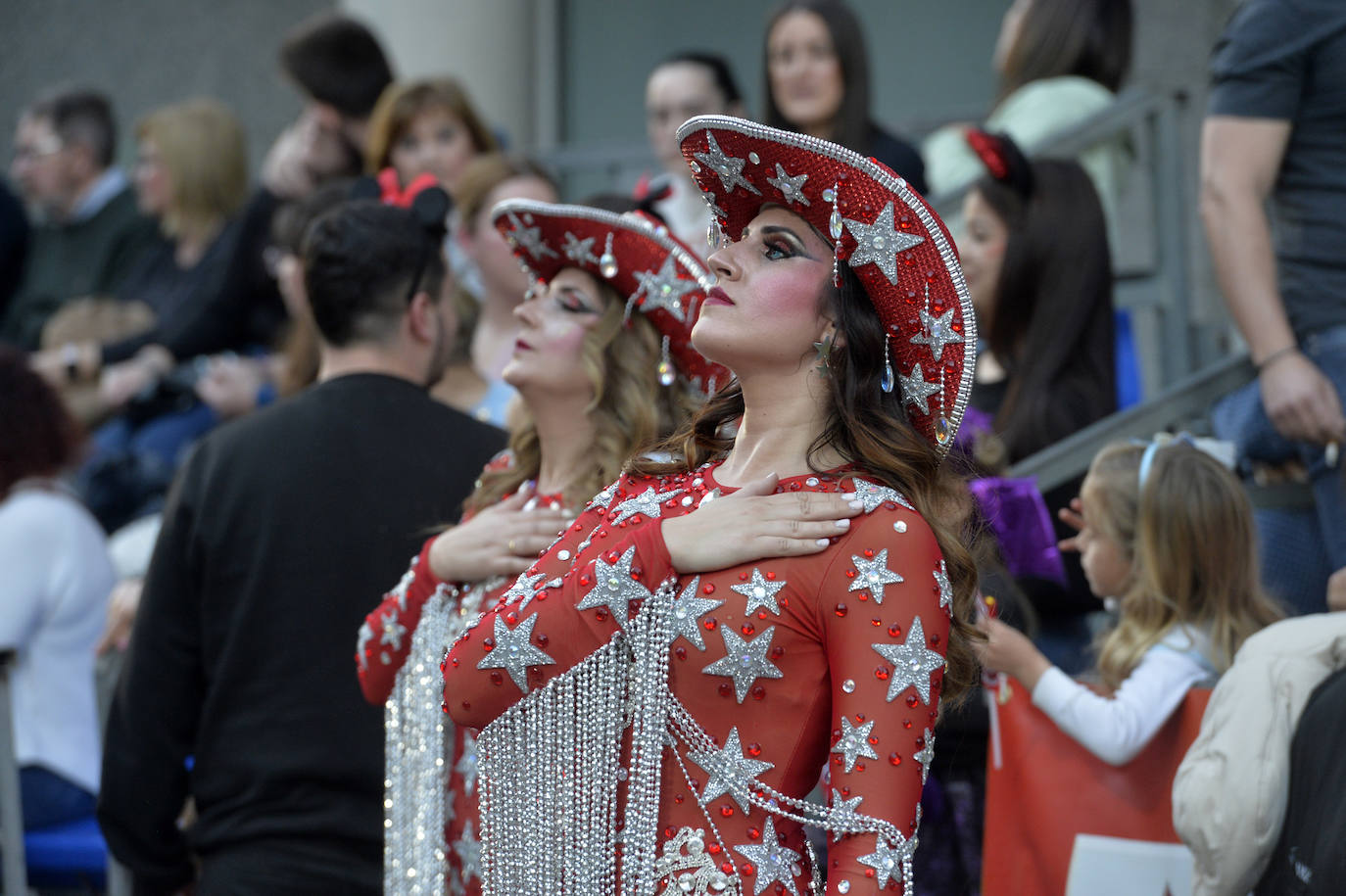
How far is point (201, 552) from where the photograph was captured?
11.4 ft

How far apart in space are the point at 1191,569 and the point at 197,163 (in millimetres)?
5174

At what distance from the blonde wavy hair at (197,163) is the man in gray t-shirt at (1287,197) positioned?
184 inches

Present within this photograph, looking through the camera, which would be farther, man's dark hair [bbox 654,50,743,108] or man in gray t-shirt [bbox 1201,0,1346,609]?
man's dark hair [bbox 654,50,743,108]

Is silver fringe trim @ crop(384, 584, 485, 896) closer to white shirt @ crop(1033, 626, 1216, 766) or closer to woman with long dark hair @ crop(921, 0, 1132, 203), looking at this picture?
white shirt @ crop(1033, 626, 1216, 766)

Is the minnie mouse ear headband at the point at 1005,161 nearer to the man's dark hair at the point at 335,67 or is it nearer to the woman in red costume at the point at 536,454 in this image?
the woman in red costume at the point at 536,454

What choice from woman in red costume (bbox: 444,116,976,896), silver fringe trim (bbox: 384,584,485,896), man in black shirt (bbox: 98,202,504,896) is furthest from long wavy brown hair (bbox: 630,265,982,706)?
man in black shirt (bbox: 98,202,504,896)

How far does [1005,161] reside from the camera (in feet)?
15.4

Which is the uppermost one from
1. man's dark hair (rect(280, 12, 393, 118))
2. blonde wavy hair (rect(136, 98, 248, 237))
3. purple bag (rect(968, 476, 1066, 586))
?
man's dark hair (rect(280, 12, 393, 118))

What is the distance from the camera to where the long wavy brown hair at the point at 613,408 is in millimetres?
3205

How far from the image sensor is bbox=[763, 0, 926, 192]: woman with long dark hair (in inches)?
218

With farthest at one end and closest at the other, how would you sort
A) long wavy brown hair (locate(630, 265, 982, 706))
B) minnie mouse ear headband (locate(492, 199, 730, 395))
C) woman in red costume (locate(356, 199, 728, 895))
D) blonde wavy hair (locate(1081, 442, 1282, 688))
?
blonde wavy hair (locate(1081, 442, 1282, 688)) < minnie mouse ear headband (locate(492, 199, 730, 395)) < woman in red costume (locate(356, 199, 728, 895)) < long wavy brown hair (locate(630, 265, 982, 706))

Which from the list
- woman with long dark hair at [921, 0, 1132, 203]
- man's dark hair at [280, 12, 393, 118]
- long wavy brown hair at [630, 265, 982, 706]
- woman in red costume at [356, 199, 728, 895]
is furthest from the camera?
man's dark hair at [280, 12, 393, 118]

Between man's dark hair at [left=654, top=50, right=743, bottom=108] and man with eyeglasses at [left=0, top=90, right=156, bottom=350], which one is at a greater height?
man's dark hair at [left=654, top=50, right=743, bottom=108]

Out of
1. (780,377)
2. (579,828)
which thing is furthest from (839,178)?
(579,828)
